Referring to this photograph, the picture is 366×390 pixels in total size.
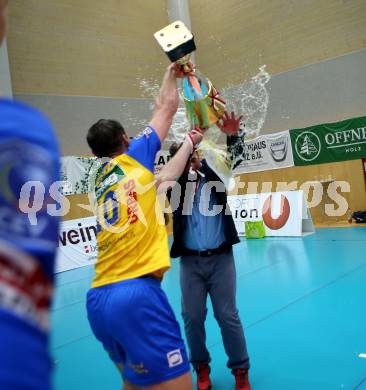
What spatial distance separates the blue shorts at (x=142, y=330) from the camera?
214cm

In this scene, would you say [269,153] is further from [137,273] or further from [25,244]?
[25,244]

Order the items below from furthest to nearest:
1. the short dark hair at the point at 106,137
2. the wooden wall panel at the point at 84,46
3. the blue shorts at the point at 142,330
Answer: the wooden wall panel at the point at 84,46
the short dark hair at the point at 106,137
the blue shorts at the point at 142,330

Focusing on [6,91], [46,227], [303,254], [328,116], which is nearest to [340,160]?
[328,116]

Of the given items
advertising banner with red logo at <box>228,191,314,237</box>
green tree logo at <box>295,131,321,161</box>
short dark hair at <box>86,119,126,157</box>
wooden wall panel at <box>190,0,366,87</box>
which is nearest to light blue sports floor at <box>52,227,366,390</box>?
short dark hair at <box>86,119,126,157</box>

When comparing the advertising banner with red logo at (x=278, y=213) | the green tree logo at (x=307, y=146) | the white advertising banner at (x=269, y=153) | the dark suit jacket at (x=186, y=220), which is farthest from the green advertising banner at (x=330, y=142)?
the dark suit jacket at (x=186, y=220)

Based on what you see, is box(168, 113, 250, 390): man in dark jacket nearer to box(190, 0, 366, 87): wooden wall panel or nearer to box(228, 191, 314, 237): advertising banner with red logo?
box(228, 191, 314, 237): advertising banner with red logo

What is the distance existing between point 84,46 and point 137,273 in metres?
14.7

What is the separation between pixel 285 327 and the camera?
4.82 meters

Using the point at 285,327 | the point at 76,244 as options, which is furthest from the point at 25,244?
the point at 76,244

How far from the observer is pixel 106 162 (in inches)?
98.3

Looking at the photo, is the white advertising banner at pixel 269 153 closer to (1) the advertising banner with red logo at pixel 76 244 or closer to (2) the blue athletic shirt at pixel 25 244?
(1) the advertising banner with red logo at pixel 76 244

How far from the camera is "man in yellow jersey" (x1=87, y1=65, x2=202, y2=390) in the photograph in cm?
215

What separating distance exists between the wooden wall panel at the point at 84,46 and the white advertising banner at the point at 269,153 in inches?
207

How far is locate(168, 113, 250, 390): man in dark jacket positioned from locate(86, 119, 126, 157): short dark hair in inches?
49.2
